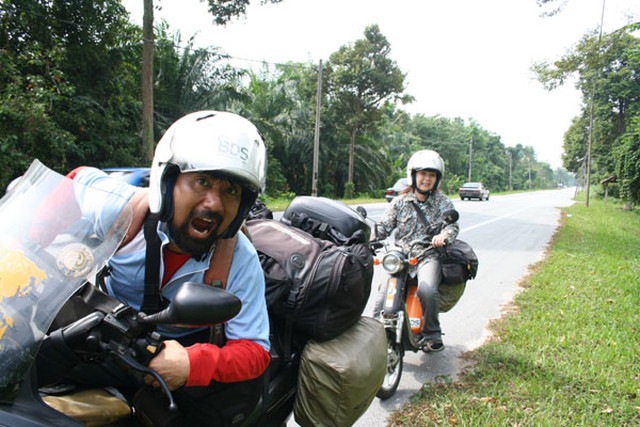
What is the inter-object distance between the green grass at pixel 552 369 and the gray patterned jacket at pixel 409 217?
120cm

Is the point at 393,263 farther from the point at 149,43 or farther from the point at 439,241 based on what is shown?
the point at 149,43

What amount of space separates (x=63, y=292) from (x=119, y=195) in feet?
1.15

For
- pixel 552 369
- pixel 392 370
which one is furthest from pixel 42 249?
pixel 552 369

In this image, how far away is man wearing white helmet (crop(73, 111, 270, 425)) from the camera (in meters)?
1.50

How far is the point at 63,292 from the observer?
1.18 m

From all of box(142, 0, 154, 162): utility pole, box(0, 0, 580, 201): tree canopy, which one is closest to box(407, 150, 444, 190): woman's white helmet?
box(0, 0, 580, 201): tree canopy

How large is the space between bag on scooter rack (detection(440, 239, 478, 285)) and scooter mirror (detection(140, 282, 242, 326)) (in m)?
2.84

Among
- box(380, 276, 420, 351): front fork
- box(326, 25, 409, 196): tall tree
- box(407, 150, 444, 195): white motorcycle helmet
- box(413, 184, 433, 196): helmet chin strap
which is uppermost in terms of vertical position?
box(326, 25, 409, 196): tall tree

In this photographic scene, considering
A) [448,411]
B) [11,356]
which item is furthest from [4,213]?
[448,411]

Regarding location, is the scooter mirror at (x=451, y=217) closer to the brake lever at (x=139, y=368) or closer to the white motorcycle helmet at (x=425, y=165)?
the white motorcycle helmet at (x=425, y=165)

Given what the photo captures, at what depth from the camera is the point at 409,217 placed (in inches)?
156

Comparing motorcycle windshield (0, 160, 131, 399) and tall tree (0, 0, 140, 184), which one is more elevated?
tall tree (0, 0, 140, 184)

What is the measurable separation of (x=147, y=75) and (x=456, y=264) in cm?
1331

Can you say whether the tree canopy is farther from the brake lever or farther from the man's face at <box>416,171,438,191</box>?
the brake lever
